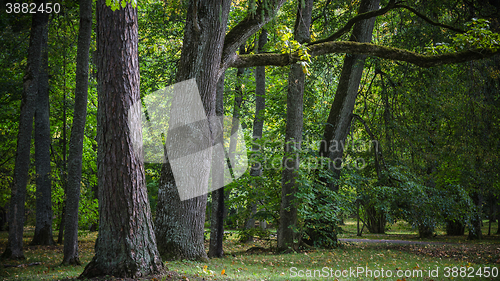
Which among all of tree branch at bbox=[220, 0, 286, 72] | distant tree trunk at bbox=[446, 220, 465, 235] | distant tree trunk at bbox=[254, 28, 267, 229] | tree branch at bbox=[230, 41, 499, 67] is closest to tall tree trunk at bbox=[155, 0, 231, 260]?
tree branch at bbox=[220, 0, 286, 72]

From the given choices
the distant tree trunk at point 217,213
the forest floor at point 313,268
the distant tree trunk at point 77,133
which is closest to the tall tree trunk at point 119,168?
the forest floor at point 313,268

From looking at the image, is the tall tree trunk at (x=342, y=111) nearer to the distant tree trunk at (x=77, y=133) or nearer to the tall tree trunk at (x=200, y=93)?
the tall tree trunk at (x=200, y=93)

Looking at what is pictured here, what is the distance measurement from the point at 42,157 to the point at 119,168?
9409 millimetres

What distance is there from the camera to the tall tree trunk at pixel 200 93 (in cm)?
565

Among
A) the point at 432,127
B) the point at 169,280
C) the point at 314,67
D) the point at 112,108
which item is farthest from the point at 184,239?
the point at 432,127

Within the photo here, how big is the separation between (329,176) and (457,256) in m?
4.24

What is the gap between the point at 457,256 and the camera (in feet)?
31.4

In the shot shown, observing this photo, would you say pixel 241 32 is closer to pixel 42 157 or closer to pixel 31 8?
pixel 31 8

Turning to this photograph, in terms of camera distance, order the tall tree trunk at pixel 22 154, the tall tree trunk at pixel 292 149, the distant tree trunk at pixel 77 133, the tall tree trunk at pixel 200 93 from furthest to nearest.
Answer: the tall tree trunk at pixel 292 149
the tall tree trunk at pixel 22 154
the distant tree trunk at pixel 77 133
the tall tree trunk at pixel 200 93

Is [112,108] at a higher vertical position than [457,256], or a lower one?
higher

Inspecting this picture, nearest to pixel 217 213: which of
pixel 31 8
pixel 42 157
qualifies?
pixel 42 157

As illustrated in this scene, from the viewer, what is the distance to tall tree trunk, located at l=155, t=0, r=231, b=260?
5.65 m

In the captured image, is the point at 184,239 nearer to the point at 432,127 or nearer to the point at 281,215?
the point at 281,215

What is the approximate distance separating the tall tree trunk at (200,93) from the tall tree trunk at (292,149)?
14.0 feet
